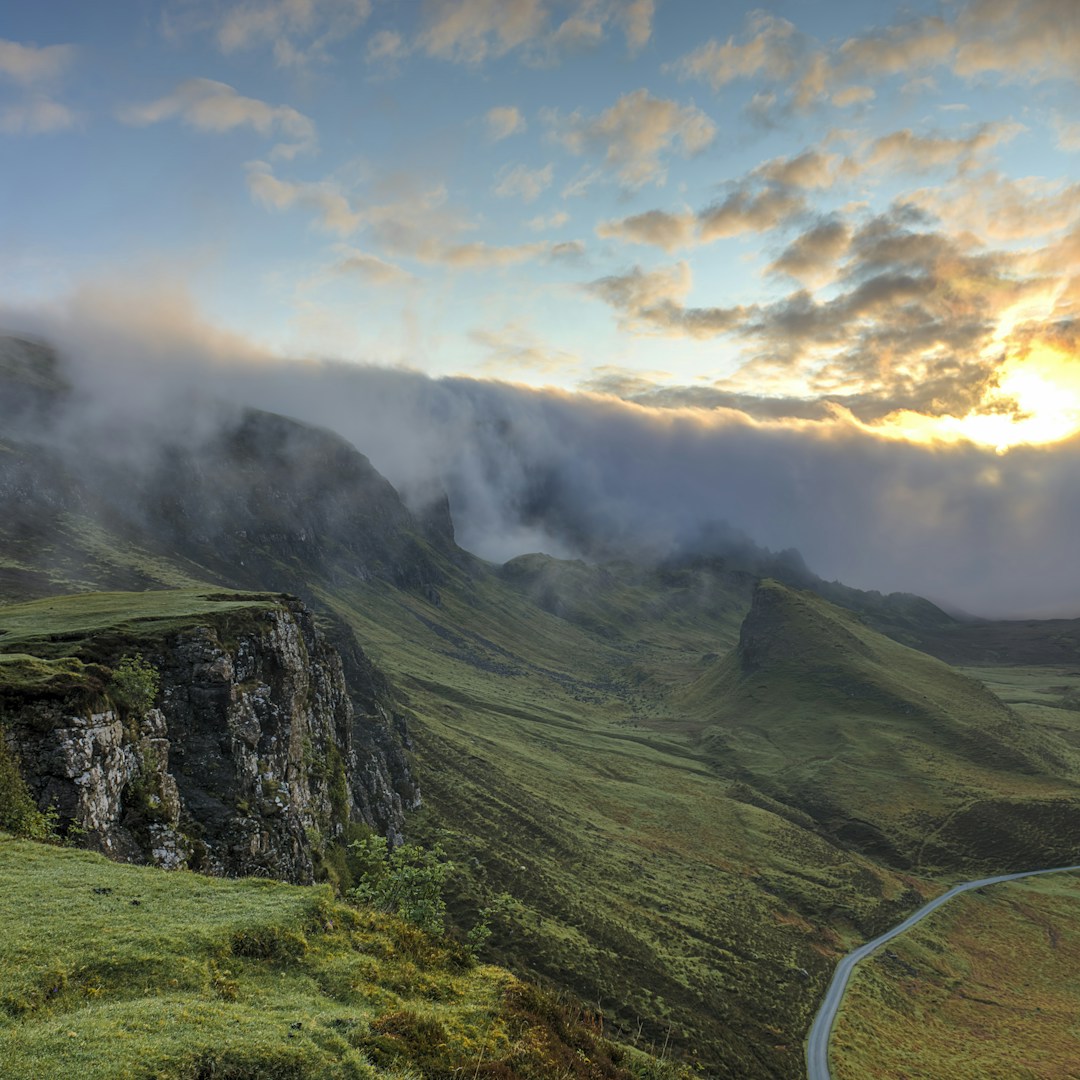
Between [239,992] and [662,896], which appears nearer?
[239,992]

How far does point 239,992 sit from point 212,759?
3759 cm

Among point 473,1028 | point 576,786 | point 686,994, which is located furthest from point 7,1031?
point 576,786

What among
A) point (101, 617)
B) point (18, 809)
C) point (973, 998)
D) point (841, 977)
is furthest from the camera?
point (841, 977)

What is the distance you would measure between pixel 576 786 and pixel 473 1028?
181 meters

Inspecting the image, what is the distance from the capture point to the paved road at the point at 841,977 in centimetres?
8869

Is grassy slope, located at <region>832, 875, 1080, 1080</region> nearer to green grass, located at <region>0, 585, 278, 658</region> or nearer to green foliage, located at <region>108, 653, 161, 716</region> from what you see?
green foliage, located at <region>108, 653, 161, 716</region>

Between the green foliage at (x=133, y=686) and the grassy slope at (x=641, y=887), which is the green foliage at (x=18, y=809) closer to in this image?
the green foliage at (x=133, y=686)

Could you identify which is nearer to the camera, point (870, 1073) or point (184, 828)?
point (184, 828)

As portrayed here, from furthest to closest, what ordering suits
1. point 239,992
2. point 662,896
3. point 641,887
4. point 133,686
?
point 641,887 → point 662,896 → point 133,686 → point 239,992

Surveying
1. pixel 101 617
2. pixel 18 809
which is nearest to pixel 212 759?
pixel 18 809

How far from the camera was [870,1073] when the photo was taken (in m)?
86.1

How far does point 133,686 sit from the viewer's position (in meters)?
51.1

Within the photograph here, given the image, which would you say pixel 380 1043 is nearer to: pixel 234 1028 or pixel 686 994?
pixel 234 1028

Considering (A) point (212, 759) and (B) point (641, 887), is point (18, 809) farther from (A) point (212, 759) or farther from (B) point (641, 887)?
(B) point (641, 887)
